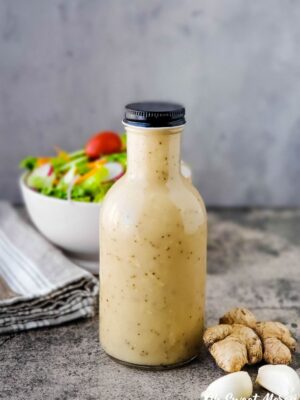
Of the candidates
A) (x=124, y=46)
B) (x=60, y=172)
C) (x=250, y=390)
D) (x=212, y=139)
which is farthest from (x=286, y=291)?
(x=124, y=46)

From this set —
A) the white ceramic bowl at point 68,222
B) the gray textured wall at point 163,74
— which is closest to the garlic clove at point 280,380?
the white ceramic bowl at point 68,222

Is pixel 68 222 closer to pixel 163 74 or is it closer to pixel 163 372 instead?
pixel 163 372

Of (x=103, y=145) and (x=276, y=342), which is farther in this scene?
(x=103, y=145)

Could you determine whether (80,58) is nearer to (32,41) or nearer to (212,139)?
(32,41)

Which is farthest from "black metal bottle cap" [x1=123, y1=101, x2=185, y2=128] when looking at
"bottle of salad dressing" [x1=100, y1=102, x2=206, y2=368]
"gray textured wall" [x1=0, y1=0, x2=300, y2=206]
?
"gray textured wall" [x1=0, y1=0, x2=300, y2=206]

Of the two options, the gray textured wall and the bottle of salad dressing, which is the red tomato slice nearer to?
the gray textured wall

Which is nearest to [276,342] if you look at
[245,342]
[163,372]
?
[245,342]
